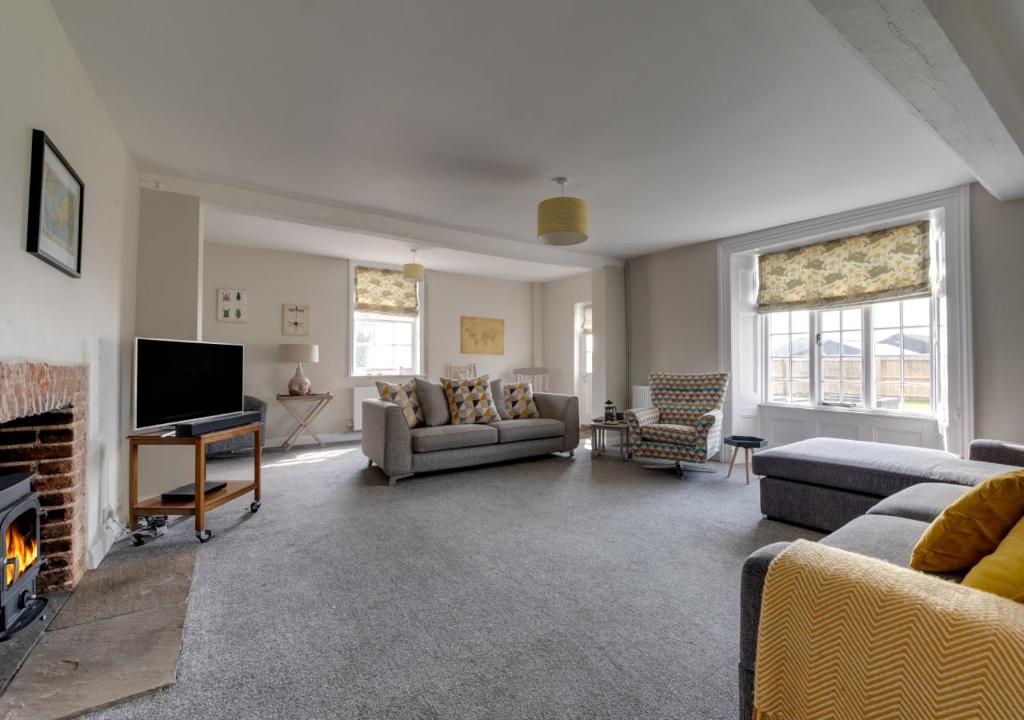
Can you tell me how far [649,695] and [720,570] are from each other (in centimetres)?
109

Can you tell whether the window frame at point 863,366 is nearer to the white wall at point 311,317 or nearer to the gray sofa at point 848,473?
the gray sofa at point 848,473

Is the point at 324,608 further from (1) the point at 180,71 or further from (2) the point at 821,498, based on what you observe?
(2) the point at 821,498

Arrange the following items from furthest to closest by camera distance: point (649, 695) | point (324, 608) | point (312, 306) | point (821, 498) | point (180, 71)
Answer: point (312, 306) < point (821, 498) < point (180, 71) < point (324, 608) < point (649, 695)

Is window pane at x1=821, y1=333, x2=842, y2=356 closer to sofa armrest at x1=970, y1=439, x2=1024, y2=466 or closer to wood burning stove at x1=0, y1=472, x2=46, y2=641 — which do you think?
sofa armrest at x1=970, y1=439, x2=1024, y2=466

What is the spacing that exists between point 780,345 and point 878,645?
479cm

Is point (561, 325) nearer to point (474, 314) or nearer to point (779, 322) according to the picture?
point (474, 314)

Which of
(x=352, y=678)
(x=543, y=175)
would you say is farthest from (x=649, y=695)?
(x=543, y=175)

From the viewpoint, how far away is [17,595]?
5.89 ft

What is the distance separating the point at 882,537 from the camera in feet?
5.24

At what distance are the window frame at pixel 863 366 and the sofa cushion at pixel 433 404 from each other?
3449 mm

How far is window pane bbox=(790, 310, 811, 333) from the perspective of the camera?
486 cm

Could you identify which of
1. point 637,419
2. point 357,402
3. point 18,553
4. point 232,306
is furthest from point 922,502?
point 232,306

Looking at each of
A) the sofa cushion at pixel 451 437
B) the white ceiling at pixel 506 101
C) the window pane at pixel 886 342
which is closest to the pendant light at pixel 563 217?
the white ceiling at pixel 506 101

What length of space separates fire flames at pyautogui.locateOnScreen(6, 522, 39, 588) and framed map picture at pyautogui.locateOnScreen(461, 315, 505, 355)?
5.82 meters
